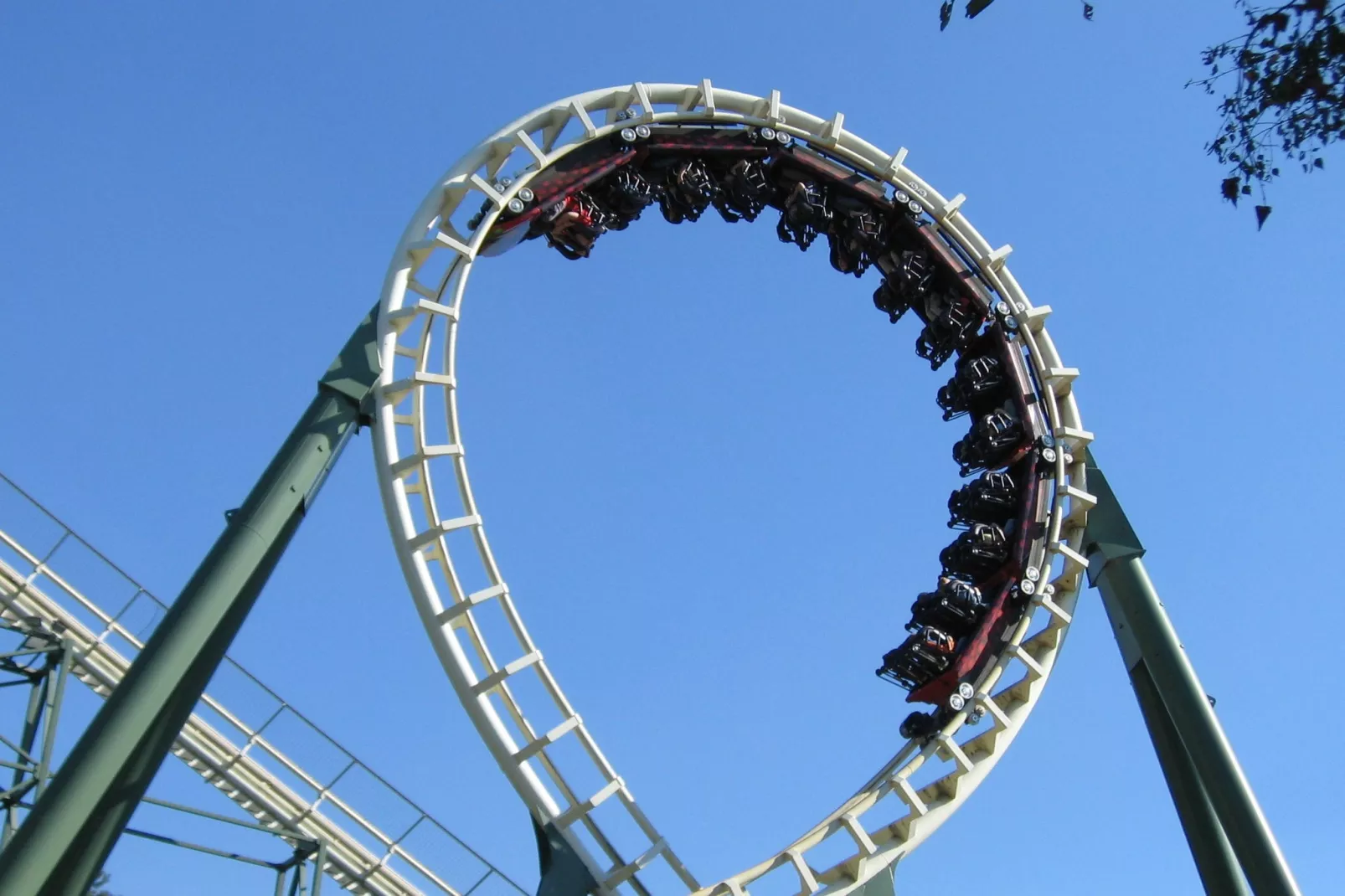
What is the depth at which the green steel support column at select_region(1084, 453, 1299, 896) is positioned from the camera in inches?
389

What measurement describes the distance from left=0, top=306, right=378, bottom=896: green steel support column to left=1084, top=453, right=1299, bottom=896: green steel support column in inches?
233

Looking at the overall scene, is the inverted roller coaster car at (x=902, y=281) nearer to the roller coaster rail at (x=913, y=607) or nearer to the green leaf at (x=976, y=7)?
the roller coaster rail at (x=913, y=607)

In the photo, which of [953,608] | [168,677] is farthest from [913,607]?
[168,677]

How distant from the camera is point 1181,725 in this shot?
34.8 feet

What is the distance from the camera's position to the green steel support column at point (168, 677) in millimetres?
7902

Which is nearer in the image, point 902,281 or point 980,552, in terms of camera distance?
point 980,552

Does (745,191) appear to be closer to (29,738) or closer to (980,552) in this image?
(980,552)

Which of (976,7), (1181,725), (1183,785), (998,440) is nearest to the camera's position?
(976,7)

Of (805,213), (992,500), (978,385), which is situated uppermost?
(805,213)

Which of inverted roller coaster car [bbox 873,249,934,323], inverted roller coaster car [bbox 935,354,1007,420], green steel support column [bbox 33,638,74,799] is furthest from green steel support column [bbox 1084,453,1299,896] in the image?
green steel support column [bbox 33,638,74,799]

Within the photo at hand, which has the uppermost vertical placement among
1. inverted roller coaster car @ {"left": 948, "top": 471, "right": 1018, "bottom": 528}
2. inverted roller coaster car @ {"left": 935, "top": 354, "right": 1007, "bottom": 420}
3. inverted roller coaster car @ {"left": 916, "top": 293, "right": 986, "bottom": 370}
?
inverted roller coaster car @ {"left": 916, "top": 293, "right": 986, "bottom": 370}

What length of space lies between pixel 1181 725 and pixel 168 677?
6.92 metres

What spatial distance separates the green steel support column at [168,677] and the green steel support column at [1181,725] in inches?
233

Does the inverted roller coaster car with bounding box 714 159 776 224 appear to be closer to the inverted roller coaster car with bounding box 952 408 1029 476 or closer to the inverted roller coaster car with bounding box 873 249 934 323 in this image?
the inverted roller coaster car with bounding box 873 249 934 323
